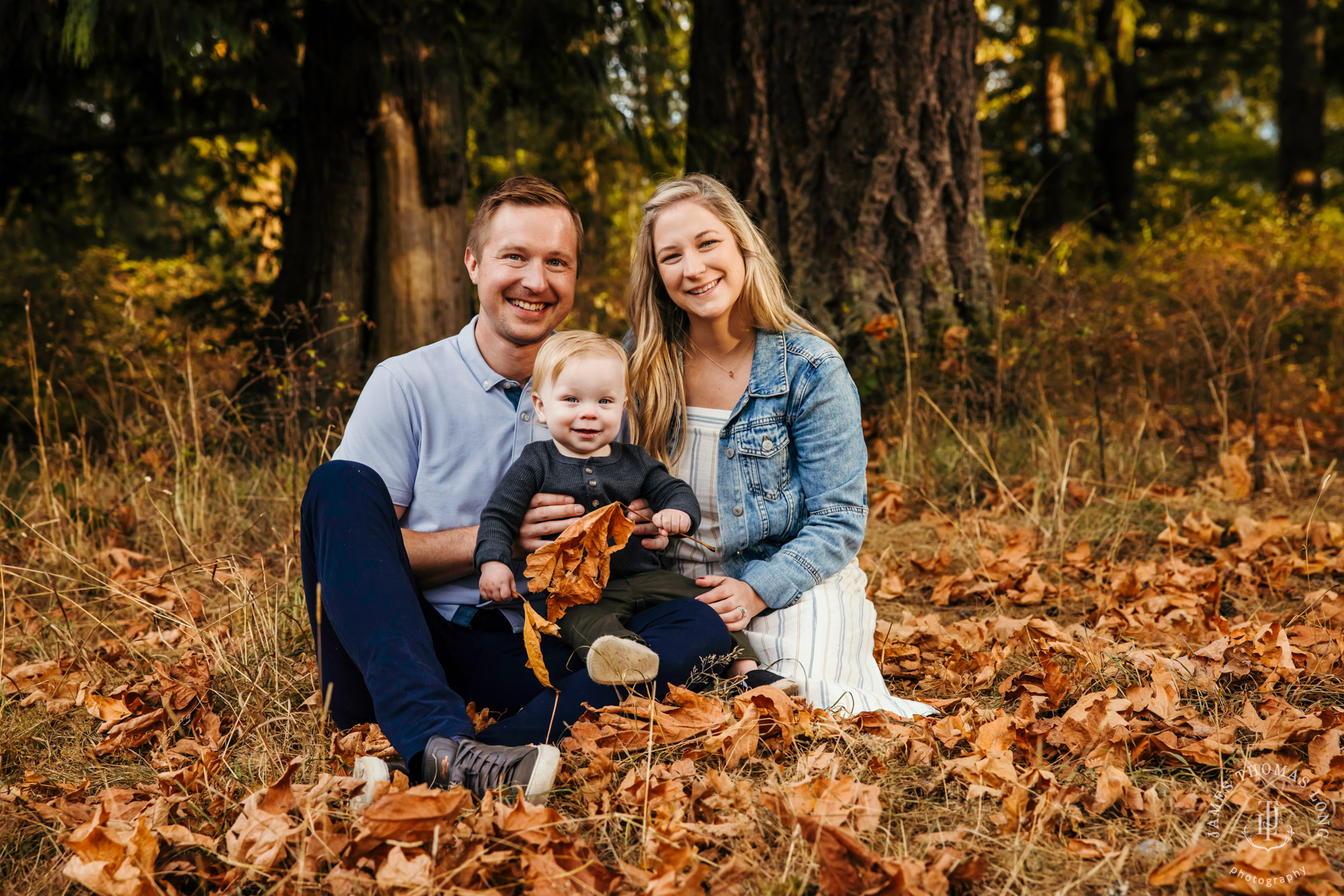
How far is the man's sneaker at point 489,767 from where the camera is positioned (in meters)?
1.96

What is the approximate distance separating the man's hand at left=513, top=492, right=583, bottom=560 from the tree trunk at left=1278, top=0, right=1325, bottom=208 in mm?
11712

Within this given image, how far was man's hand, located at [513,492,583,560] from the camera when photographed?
2.46 m

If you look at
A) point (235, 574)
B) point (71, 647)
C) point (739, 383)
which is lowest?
point (71, 647)

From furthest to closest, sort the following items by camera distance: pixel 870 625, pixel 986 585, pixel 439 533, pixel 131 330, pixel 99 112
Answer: pixel 99 112 < pixel 131 330 < pixel 986 585 < pixel 870 625 < pixel 439 533

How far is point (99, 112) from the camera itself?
6.25 meters

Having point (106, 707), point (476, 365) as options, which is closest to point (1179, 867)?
point (476, 365)

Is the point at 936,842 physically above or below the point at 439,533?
below

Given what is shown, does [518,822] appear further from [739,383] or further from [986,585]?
[986,585]

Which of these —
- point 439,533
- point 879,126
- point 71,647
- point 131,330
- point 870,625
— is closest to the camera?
point 439,533

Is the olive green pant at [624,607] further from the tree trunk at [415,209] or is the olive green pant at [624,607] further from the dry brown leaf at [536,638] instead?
the tree trunk at [415,209]

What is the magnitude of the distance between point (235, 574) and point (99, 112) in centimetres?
495

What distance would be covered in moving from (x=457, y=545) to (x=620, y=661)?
0.63m

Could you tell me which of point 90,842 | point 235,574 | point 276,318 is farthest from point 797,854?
point 276,318

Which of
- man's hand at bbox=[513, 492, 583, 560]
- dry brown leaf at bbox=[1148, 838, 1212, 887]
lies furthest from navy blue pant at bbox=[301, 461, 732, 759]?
dry brown leaf at bbox=[1148, 838, 1212, 887]
